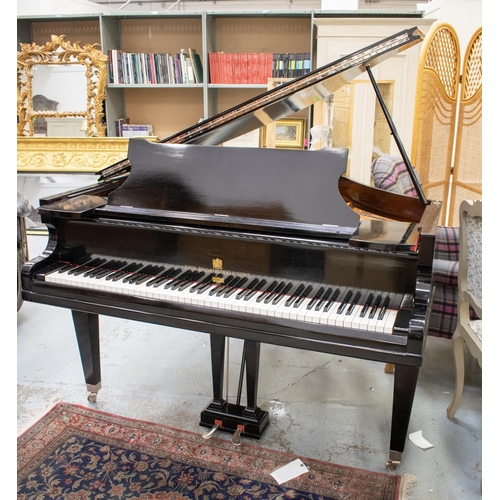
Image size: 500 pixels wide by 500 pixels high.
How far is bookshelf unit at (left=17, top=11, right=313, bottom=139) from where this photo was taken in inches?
201

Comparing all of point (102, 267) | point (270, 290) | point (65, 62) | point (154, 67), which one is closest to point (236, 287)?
point (270, 290)

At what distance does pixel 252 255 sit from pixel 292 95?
0.76m

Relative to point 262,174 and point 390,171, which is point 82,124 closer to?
point 390,171

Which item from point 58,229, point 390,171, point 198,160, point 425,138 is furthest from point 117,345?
point 425,138

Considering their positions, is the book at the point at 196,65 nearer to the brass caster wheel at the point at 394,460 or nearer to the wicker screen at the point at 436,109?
the wicker screen at the point at 436,109

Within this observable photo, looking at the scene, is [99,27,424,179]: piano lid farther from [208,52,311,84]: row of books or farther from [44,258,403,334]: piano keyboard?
[208,52,311,84]: row of books

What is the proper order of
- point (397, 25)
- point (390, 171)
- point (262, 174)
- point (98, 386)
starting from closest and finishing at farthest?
1. point (262, 174)
2. point (98, 386)
3. point (390, 171)
4. point (397, 25)

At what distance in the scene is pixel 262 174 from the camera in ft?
6.77

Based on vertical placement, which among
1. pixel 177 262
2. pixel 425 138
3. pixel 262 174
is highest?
pixel 425 138

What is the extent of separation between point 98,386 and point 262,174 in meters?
1.40

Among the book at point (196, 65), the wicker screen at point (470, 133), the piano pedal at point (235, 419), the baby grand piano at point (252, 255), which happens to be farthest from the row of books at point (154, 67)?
the piano pedal at point (235, 419)

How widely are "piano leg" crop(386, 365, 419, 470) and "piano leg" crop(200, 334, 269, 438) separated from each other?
0.60 m

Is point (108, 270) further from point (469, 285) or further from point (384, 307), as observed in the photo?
point (469, 285)

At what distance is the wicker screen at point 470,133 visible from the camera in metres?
3.54
